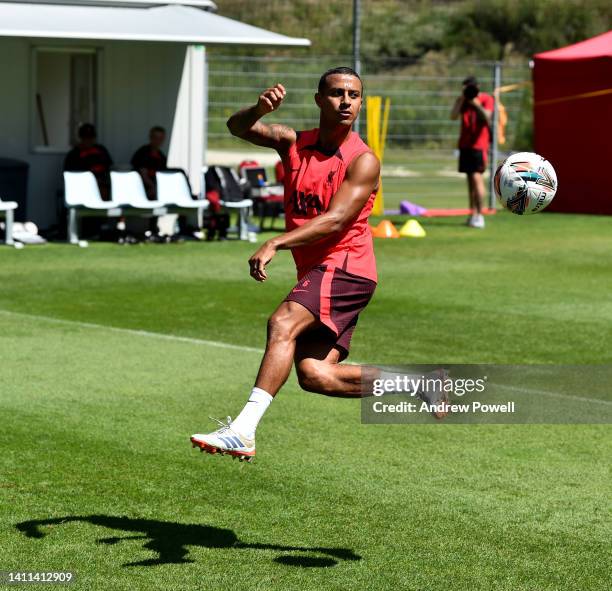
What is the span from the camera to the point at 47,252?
20938 mm

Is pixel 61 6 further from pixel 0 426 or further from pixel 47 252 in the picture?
pixel 0 426

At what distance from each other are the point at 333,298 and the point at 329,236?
33 cm

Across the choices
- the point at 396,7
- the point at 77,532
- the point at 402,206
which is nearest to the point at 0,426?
the point at 77,532

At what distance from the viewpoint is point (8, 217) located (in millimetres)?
21312

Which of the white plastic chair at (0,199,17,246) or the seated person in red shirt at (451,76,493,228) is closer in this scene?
the white plastic chair at (0,199,17,246)

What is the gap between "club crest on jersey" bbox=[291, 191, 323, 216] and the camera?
25.6ft

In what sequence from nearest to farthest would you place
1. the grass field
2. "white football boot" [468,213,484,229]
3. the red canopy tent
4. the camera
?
the grass field, the camera, "white football boot" [468,213,484,229], the red canopy tent

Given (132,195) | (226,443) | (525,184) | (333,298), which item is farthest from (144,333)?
(132,195)

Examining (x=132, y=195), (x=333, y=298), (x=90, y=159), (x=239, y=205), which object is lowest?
(x=239, y=205)

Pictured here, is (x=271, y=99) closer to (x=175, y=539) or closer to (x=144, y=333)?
(x=175, y=539)

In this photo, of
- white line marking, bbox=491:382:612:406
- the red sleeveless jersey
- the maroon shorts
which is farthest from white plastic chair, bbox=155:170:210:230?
the maroon shorts

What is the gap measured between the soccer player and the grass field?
779 millimetres

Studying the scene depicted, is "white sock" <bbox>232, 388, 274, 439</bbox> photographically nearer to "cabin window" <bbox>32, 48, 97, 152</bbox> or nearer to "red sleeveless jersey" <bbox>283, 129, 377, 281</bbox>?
"red sleeveless jersey" <bbox>283, 129, 377, 281</bbox>

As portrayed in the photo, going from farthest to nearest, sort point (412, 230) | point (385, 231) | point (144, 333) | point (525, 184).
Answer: point (412, 230) < point (385, 231) < point (144, 333) < point (525, 184)
